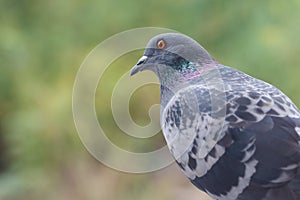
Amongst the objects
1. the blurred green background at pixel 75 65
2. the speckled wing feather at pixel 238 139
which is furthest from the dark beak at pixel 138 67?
the blurred green background at pixel 75 65

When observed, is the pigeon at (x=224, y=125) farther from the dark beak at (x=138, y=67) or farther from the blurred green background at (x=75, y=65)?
the blurred green background at (x=75, y=65)

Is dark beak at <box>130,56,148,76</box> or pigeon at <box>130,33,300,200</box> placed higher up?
dark beak at <box>130,56,148,76</box>

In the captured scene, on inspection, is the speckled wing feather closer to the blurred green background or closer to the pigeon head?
the pigeon head

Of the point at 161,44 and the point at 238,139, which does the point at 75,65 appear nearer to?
the point at 161,44

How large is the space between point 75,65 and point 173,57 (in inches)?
A: 90.8

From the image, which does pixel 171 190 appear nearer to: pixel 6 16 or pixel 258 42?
pixel 258 42

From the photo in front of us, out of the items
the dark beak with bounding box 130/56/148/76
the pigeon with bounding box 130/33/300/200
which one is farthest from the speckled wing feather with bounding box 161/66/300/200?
the dark beak with bounding box 130/56/148/76

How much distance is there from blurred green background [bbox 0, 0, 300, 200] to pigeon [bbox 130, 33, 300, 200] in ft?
6.08

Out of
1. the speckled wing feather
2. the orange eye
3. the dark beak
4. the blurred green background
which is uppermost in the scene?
the orange eye

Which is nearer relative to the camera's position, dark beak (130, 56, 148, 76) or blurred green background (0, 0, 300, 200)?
dark beak (130, 56, 148, 76)

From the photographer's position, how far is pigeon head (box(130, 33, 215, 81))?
2.04 metres

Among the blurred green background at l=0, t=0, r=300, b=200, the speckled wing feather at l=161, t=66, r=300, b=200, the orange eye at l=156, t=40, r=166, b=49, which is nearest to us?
the speckled wing feather at l=161, t=66, r=300, b=200

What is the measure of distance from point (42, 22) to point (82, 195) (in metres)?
1.18

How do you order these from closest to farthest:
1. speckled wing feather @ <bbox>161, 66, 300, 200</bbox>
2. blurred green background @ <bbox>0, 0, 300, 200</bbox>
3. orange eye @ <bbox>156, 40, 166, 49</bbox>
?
speckled wing feather @ <bbox>161, 66, 300, 200</bbox>, orange eye @ <bbox>156, 40, 166, 49</bbox>, blurred green background @ <bbox>0, 0, 300, 200</bbox>
